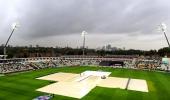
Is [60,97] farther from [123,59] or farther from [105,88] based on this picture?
[123,59]

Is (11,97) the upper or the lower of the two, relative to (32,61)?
lower

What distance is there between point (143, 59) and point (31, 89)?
53.1 meters

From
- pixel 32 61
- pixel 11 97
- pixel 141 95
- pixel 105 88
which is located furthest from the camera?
pixel 32 61

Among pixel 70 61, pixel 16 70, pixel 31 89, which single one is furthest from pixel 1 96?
pixel 70 61

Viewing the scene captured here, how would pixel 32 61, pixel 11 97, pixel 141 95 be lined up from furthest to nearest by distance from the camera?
pixel 32 61 → pixel 141 95 → pixel 11 97

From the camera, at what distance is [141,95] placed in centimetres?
3038

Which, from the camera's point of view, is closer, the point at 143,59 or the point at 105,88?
the point at 105,88

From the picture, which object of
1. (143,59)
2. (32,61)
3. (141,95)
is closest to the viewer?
(141,95)

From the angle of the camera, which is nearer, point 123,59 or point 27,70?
point 27,70

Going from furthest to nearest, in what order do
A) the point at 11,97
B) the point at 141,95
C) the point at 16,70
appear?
the point at 16,70, the point at 141,95, the point at 11,97

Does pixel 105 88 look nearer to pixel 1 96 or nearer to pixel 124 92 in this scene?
pixel 124 92

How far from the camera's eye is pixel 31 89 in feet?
105

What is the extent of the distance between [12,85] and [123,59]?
50.0 m

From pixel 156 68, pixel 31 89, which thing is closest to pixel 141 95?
pixel 31 89
